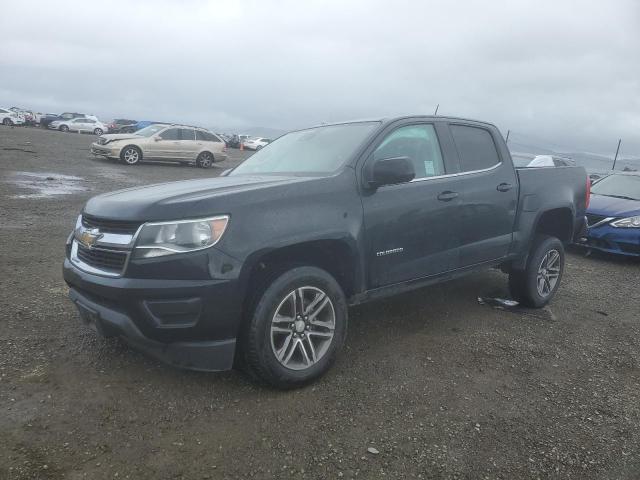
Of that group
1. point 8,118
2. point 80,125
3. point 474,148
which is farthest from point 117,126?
point 474,148

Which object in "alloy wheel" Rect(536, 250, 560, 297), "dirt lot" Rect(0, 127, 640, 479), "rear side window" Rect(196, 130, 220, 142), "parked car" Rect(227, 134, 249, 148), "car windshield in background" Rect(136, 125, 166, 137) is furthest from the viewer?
"parked car" Rect(227, 134, 249, 148)

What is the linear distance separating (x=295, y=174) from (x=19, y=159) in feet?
50.8

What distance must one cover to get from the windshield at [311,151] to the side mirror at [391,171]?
285 millimetres

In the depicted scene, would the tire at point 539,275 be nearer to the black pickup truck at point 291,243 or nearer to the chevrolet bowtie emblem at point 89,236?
the black pickup truck at point 291,243

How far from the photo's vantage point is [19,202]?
9.00 m

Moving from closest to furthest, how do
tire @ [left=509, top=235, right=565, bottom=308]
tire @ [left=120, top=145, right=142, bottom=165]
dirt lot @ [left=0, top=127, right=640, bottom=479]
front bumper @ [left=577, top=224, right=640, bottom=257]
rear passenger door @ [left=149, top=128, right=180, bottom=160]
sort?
dirt lot @ [left=0, top=127, right=640, bottom=479], tire @ [left=509, top=235, right=565, bottom=308], front bumper @ [left=577, top=224, right=640, bottom=257], tire @ [left=120, top=145, right=142, bottom=165], rear passenger door @ [left=149, top=128, right=180, bottom=160]

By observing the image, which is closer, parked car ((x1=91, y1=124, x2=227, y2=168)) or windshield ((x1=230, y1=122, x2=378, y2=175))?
windshield ((x1=230, y1=122, x2=378, y2=175))

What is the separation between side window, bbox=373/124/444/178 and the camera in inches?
148

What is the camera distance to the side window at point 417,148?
3758 millimetres

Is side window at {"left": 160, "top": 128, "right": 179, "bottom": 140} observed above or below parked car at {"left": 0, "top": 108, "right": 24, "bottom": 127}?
below

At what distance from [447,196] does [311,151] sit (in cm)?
116

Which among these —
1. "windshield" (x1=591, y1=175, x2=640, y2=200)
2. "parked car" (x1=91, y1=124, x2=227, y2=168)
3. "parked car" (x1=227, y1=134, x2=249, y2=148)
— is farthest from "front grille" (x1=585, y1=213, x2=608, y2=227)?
"parked car" (x1=227, y1=134, x2=249, y2=148)

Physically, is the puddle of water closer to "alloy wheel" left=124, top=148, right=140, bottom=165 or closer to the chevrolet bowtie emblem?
"alloy wheel" left=124, top=148, right=140, bottom=165

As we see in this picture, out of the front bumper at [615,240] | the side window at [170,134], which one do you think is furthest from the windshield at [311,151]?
the side window at [170,134]
